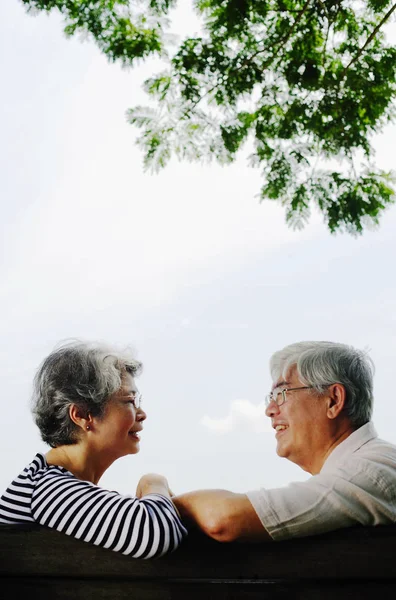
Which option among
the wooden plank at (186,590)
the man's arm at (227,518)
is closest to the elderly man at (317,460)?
the man's arm at (227,518)

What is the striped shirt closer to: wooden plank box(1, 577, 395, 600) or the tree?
wooden plank box(1, 577, 395, 600)

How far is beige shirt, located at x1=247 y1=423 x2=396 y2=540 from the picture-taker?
4.20 ft

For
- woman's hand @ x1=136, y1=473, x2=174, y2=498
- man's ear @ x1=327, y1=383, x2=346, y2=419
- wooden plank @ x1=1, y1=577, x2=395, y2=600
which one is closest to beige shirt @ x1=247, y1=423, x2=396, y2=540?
wooden plank @ x1=1, y1=577, x2=395, y2=600

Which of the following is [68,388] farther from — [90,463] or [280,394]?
[280,394]

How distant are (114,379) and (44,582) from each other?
684mm

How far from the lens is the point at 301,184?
3990 millimetres

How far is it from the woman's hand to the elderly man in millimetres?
81

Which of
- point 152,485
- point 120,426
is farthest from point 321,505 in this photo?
point 120,426

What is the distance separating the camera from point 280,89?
400 centimetres

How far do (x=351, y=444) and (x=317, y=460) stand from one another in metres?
0.21

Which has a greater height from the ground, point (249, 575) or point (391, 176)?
point (391, 176)

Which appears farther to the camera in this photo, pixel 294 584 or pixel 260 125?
pixel 260 125

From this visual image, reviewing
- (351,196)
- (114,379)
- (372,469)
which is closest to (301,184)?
(351,196)

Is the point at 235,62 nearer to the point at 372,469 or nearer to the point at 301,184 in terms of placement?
the point at 301,184
